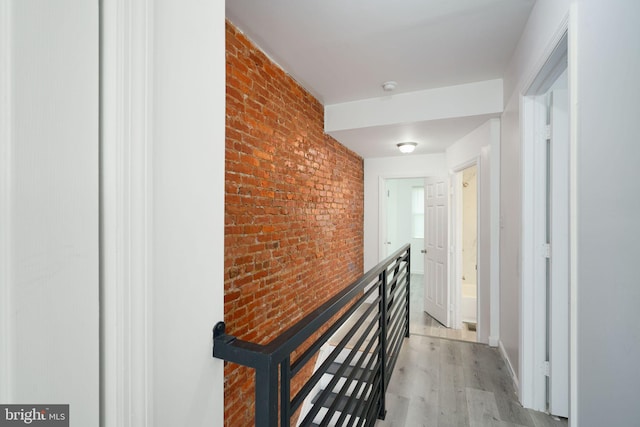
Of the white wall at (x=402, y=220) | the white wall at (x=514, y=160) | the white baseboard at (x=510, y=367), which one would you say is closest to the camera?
the white wall at (x=514, y=160)

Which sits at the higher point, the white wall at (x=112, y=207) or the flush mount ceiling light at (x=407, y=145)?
the flush mount ceiling light at (x=407, y=145)

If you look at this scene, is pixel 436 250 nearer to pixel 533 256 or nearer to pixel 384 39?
pixel 533 256

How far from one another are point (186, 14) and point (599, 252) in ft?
4.71

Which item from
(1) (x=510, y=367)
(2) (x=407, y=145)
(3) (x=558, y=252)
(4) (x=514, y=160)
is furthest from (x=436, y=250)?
(3) (x=558, y=252)

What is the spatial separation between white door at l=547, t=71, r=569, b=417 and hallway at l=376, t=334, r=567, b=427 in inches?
11.0

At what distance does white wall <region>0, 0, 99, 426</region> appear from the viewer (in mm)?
389

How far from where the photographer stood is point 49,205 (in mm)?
428

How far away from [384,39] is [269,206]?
5.02 feet

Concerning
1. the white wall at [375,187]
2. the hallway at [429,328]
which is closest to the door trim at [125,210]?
the hallway at [429,328]

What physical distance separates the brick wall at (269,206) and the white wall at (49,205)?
1.38 meters

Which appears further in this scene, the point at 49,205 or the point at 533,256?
the point at 533,256

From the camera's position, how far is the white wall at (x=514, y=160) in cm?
158

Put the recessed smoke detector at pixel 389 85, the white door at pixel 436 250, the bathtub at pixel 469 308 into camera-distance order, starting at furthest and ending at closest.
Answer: the bathtub at pixel 469 308, the white door at pixel 436 250, the recessed smoke detector at pixel 389 85

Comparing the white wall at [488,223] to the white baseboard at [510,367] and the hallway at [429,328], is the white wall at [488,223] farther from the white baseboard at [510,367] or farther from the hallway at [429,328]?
the hallway at [429,328]
